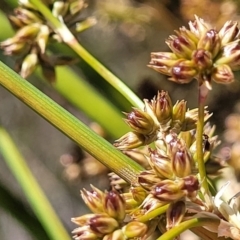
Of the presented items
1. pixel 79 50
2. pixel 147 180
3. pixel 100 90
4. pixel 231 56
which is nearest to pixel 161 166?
pixel 147 180

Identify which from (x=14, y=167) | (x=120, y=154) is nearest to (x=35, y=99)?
(x=120, y=154)

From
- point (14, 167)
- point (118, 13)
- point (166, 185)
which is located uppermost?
point (118, 13)

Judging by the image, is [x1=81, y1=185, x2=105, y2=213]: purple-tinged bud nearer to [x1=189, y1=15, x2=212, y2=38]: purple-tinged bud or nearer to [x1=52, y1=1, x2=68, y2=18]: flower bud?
[x1=189, y1=15, x2=212, y2=38]: purple-tinged bud

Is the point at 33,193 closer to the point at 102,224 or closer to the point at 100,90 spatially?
the point at 100,90

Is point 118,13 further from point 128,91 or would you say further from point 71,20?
point 128,91

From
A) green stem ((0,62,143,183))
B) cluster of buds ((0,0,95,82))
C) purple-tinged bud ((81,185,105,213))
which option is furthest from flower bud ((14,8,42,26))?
purple-tinged bud ((81,185,105,213))
